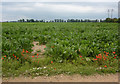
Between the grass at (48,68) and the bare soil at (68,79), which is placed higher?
the grass at (48,68)

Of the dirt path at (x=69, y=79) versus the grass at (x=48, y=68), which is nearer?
the dirt path at (x=69, y=79)

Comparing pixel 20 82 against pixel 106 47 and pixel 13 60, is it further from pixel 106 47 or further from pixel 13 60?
pixel 106 47

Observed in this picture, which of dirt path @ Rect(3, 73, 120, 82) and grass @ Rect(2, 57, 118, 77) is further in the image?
grass @ Rect(2, 57, 118, 77)

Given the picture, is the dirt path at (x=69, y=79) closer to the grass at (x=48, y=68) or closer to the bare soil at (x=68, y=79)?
the bare soil at (x=68, y=79)

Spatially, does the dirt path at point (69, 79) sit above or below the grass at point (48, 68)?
below

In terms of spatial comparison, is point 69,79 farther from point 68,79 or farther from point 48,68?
point 48,68

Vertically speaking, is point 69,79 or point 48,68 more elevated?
point 48,68

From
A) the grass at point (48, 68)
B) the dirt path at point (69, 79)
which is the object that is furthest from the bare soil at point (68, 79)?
the grass at point (48, 68)

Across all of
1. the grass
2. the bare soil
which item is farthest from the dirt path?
the grass

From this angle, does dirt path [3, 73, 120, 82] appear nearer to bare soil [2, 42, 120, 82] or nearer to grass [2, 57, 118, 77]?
bare soil [2, 42, 120, 82]

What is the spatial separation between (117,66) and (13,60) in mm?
4438

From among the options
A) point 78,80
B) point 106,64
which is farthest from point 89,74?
point 106,64

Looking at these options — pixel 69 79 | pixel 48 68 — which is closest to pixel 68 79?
pixel 69 79

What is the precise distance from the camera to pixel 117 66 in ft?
17.7
